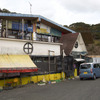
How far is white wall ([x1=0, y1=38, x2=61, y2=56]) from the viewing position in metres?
13.4

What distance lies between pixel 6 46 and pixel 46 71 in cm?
543

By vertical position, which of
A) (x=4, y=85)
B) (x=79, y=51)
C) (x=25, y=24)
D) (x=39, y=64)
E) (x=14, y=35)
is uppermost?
(x=25, y=24)

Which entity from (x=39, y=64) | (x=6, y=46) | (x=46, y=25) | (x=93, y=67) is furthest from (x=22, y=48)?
(x=93, y=67)

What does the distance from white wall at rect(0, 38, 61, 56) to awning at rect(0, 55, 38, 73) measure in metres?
0.80

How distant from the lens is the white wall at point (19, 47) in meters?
13.4

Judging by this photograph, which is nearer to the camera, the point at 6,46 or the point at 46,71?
the point at 6,46

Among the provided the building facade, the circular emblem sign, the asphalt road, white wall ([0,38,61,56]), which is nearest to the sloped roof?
the building facade

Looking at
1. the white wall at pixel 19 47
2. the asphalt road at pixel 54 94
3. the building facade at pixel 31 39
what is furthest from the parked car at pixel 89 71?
the asphalt road at pixel 54 94

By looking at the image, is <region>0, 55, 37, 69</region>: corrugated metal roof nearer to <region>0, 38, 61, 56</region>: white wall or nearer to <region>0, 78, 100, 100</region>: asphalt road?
<region>0, 38, 61, 56</region>: white wall

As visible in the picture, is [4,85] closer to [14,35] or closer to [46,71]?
[46,71]

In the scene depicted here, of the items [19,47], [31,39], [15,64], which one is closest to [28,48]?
[19,47]

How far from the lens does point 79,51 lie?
22875 mm

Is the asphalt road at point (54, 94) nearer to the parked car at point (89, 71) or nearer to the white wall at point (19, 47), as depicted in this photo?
the white wall at point (19, 47)

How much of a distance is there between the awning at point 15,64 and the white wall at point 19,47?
0.80 m
